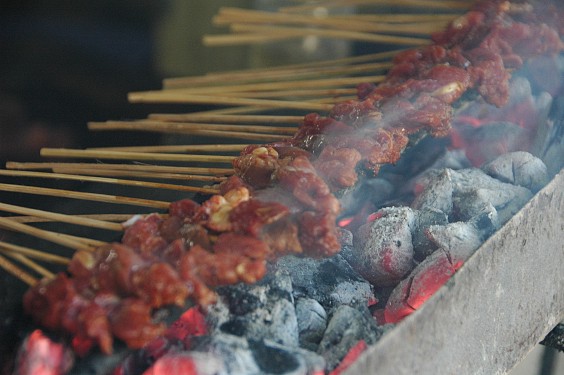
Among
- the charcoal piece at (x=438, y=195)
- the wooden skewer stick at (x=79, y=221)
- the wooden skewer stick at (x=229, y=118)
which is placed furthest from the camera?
the wooden skewer stick at (x=229, y=118)

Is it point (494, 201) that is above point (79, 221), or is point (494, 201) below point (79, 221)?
below

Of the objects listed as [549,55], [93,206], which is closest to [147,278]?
[93,206]

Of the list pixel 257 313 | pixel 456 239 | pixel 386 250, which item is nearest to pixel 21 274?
pixel 257 313

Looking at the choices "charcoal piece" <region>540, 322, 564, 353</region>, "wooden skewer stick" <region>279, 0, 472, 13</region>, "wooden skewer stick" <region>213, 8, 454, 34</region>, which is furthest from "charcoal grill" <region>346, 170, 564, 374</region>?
"wooden skewer stick" <region>279, 0, 472, 13</region>

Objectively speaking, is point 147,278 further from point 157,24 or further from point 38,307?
point 157,24

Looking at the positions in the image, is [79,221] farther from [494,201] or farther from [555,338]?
[555,338]

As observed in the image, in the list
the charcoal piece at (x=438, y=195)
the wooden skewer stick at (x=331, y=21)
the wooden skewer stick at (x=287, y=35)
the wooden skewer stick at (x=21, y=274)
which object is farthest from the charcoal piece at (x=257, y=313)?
the wooden skewer stick at (x=331, y=21)

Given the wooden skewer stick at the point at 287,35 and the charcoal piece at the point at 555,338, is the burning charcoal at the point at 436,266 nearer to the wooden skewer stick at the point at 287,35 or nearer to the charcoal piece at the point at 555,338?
the charcoal piece at the point at 555,338
